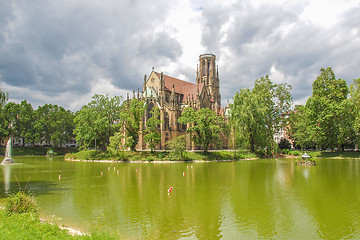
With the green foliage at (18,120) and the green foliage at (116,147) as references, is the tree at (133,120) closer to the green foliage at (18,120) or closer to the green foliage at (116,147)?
the green foliage at (116,147)

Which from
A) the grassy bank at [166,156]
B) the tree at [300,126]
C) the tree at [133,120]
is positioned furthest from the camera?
the tree at [300,126]

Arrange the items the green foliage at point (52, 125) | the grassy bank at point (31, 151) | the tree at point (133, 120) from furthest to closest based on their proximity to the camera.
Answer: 1. the green foliage at point (52, 125)
2. the grassy bank at point (31, 151)
3. the tree at point (133, 120)

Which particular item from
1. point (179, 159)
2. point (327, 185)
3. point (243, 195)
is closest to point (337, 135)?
point (179, 159)

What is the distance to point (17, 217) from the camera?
35.6 ft

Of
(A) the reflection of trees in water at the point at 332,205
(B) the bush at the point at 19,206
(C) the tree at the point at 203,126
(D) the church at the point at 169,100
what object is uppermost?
(D) the church at the point at 169,100

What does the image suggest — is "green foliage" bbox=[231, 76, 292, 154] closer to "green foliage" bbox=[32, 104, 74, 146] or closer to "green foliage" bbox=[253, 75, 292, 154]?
"green foliage" bbox=[253, 75, 292, 154]

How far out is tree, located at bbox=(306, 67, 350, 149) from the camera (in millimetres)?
55250

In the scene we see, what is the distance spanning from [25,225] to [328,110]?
195 ft

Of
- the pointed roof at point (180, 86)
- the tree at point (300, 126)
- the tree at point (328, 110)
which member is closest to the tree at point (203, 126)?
the tree at point (328, 110)

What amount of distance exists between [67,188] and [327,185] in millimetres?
21064

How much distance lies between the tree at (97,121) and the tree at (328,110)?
A: 43.8m

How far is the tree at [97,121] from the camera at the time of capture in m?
56.9

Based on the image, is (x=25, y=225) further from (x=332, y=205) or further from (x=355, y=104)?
(x=355, y=104)

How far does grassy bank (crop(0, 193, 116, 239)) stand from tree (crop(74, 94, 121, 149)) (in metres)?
45.3
